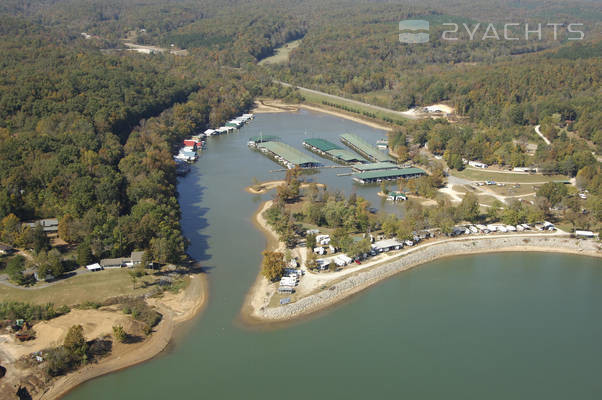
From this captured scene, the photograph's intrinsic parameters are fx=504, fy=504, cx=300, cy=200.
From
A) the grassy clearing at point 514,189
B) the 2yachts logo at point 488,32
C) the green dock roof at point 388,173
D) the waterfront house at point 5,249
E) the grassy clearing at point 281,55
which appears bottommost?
the grassy clearing at point 514,189

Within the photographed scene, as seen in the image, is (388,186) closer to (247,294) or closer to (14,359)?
(247,294)

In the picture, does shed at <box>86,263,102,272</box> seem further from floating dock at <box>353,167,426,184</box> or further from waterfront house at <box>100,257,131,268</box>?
floating dock at <box>353,167,426,184</box>

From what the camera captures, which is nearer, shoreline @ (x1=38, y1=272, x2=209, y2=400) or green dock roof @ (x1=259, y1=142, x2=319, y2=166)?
shoreline @ (x1=38, y1=272, x2=209, y2=400)

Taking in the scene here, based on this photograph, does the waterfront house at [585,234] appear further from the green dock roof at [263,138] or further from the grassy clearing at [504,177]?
the green dock roof at [263,138]

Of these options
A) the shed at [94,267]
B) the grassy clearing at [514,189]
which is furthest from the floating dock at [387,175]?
the shed at [94,267]

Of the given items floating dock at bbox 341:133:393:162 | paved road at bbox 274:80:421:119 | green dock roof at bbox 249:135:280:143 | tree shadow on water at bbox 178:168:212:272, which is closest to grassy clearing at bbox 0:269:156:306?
tree shadow on water at bbox 178:168:212:272

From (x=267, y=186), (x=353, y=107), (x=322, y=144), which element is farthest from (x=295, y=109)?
(x=267, y=186)

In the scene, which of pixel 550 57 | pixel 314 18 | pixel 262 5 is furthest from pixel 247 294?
pixel 262 5
